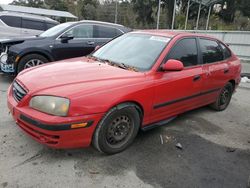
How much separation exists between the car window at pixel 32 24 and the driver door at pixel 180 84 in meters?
8.55

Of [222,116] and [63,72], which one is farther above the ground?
[63,72]

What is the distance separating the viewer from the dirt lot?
2.95 m

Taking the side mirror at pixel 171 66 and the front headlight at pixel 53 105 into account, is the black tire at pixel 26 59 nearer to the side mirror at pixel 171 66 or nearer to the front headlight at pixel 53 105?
the front headlight at pixel 53 105

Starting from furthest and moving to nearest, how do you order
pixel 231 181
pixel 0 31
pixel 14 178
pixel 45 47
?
pixel 0 31 → pixel 45 47 → pixel 231 181 → pixel 14 178

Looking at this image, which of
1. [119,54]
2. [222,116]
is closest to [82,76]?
[119,54]

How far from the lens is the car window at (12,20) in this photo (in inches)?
433

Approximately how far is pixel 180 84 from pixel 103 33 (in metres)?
4.34

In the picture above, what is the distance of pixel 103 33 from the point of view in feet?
25.7

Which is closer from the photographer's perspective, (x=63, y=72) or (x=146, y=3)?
(x=63, y=72)

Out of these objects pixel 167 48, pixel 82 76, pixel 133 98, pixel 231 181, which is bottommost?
pixel 231 181


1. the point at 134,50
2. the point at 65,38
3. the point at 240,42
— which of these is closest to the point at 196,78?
the point at 134,50

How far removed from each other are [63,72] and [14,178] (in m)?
1.43

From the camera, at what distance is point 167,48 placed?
13.1 ft

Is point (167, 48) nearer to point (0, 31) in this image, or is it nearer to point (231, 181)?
point (231, 181)
